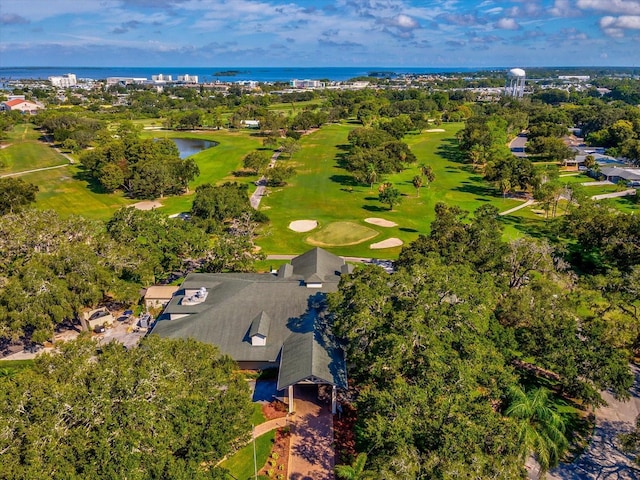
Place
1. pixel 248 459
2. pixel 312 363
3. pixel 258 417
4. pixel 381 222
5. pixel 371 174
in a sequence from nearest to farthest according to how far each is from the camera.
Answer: pixel 248 459
pixel 312 363
pixel 258 417
pixel 381 222
pixel 371 174

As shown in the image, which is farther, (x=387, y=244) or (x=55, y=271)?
(x=387, y=244)

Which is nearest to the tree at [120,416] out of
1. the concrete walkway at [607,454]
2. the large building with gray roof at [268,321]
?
the large building with gray roof at [268,321]

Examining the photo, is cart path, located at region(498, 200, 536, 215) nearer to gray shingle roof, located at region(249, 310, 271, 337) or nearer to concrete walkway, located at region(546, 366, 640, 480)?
concrete walkway, located at region(546, 366, 640, 480)

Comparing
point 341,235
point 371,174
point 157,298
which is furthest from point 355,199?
point 157,298

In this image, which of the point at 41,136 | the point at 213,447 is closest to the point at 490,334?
the point at 213,447

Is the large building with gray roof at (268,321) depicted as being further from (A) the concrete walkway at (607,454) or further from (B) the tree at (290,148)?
(B) the tree at (290,148)

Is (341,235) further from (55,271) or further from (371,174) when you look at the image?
(55,271)
